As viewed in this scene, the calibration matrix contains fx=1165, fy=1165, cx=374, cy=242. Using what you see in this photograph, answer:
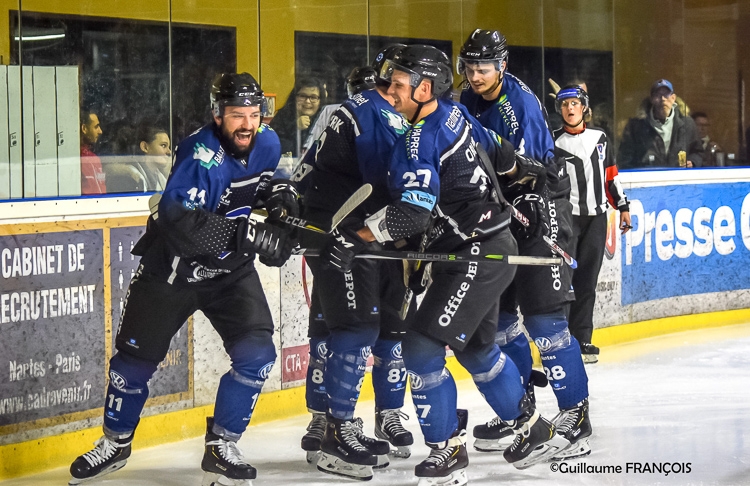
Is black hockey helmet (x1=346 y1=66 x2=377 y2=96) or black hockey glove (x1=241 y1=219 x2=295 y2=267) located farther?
black hockey helmet (x1=346 y1=66 x2=377 y2=96)

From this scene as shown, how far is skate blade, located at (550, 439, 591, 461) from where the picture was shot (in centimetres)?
395

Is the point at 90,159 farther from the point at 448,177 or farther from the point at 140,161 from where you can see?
the point at 448,177

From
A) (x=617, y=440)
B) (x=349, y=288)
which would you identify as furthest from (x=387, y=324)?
(x=617, y=440)

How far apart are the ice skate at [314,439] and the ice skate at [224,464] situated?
471 millimetres

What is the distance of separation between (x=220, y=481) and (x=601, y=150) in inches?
115

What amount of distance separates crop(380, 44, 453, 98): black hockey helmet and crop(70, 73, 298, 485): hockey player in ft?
1.41

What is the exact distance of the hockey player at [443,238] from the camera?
3.32 m

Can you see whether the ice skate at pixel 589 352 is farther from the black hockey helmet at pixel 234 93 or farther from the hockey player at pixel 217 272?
the black hockey helmet at pixel 234 93

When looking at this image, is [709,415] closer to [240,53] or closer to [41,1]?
[240,53]

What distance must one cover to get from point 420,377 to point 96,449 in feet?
3.42

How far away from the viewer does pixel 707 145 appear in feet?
24.3

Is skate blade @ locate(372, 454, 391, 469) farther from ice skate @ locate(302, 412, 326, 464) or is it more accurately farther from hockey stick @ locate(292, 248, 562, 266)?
hockey stick @ locate(292, 248, 562, 266)

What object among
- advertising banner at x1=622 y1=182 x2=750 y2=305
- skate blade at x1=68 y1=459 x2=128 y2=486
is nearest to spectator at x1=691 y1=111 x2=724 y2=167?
advertising banner at x1=622 y1=182 x2=750 y2=305

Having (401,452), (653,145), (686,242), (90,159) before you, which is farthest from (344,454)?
(653,145)
